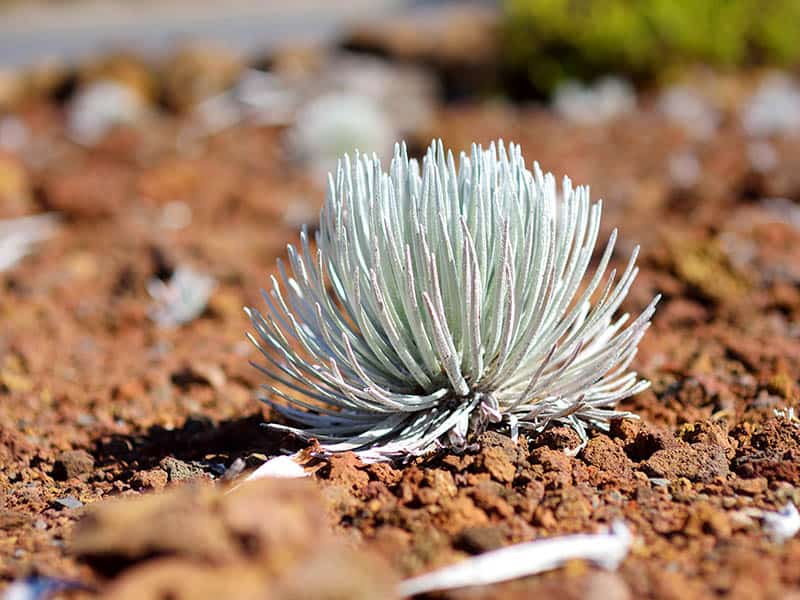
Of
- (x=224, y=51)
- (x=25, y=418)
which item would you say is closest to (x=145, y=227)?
(x=25, y=418)

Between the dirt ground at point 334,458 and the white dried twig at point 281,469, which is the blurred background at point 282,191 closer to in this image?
the dirt ground at point 334,458

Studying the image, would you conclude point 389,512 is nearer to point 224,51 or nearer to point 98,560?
point 98,560

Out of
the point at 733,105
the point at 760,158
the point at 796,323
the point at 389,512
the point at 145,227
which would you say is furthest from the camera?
the point at 733,105

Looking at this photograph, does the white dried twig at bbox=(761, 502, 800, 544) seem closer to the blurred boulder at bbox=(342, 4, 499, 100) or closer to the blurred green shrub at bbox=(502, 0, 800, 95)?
the blurred green shrub at bbox=(502, 0, 800, 95)

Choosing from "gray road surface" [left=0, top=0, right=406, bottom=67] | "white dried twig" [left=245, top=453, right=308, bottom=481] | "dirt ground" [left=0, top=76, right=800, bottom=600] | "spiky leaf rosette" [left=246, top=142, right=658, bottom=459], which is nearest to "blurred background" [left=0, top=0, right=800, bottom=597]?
"dirt ground" [left=0, top=76, right=800, bottom=600]

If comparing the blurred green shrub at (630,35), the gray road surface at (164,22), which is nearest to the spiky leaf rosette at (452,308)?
the blurred green shrub at (630,35)
